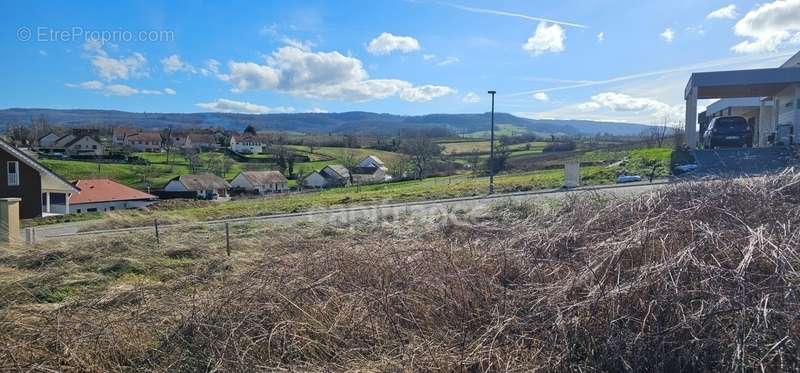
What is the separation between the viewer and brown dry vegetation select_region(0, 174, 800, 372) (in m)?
3.43

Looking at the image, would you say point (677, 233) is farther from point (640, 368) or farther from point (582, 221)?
point (640, 368)

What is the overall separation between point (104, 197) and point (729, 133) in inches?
2263

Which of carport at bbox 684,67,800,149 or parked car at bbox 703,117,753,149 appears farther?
carport at bbox 684,67,800,149

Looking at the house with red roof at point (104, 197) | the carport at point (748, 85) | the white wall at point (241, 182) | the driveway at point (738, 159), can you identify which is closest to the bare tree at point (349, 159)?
the white wall at point (241, 182)

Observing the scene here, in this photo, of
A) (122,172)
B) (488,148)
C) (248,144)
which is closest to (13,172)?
(122,172)

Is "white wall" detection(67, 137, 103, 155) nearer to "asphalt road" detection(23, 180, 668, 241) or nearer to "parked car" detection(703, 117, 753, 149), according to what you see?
"asphalt road" detection(23, 180, 668, 241)

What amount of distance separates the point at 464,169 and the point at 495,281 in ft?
191

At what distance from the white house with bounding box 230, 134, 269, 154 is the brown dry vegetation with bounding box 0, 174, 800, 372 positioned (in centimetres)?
9780

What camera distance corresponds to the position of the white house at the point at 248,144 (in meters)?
101

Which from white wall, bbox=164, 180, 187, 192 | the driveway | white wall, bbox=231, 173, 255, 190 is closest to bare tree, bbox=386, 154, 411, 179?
white wall, bbox=231, 173, 255, 190

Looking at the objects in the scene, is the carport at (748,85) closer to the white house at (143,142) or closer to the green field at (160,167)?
the green field at (160,167)

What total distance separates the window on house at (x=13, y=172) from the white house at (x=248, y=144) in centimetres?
6627

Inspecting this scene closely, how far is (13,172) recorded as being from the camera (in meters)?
33.4

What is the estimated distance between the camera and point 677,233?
5.16 metres
